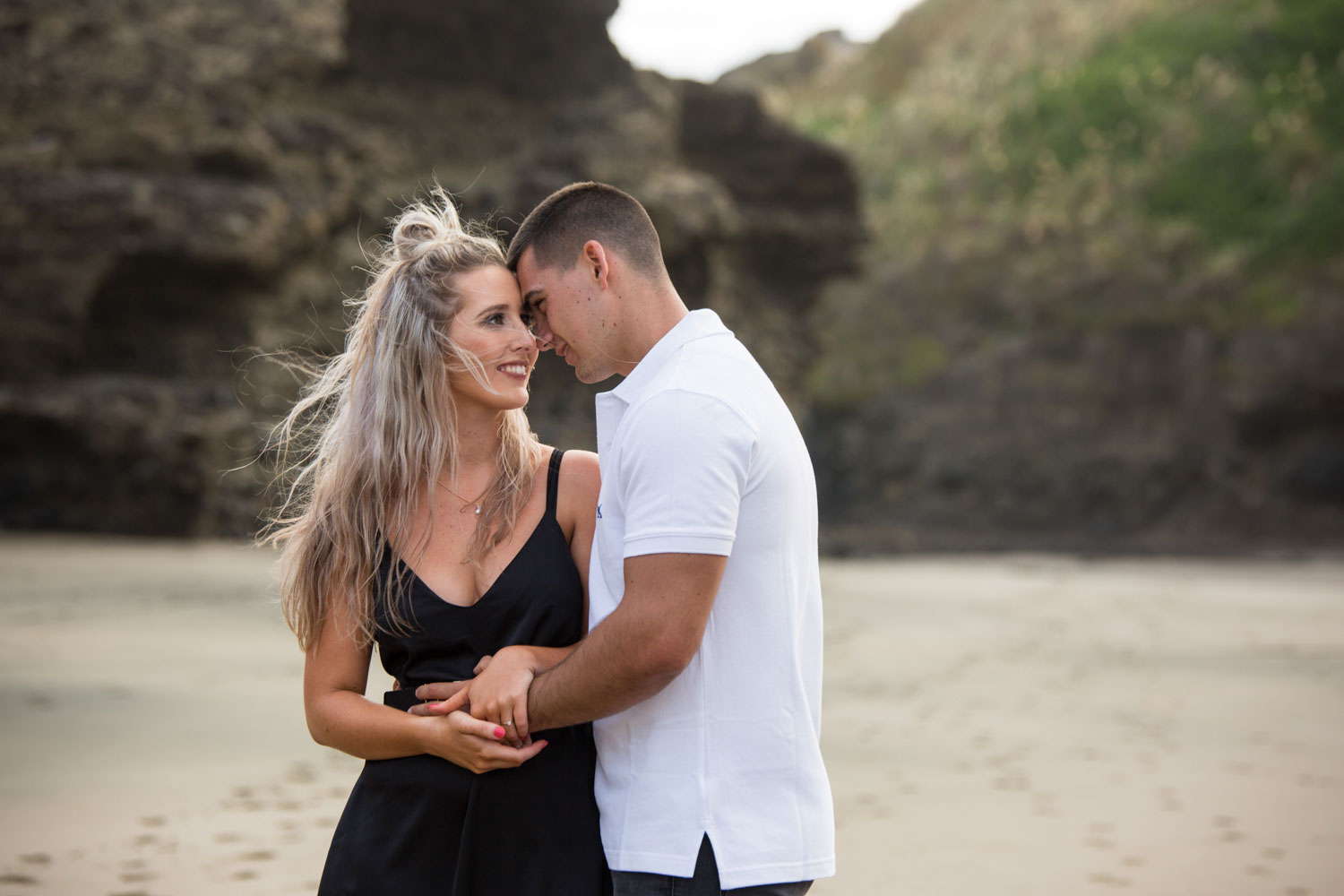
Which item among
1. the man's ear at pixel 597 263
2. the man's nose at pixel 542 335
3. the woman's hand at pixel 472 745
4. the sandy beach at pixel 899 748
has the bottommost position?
the sandy beach at pixel 899 748

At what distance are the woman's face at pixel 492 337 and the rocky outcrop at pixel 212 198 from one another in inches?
400

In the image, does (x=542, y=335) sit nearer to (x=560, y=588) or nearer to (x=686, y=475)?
(x=560, y=588)

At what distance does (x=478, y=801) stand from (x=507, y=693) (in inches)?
10.1

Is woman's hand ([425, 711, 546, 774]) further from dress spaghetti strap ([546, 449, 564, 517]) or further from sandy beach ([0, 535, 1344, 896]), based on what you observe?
sandy beach ([0, 535, 1344, 896])

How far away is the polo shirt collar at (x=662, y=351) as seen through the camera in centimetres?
200

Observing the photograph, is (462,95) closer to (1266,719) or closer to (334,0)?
(334,0)

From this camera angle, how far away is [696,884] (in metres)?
1.82

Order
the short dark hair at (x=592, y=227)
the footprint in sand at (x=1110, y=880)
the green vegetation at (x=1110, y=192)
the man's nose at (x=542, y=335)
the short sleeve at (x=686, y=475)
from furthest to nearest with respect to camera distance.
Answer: the green vegetation at (x=1110, y=192), the footprint in sand at (x=1110, y=880), the man's nose at (x=542, y=335), the short dark hair at (x=592, y=227), the short sleeve at (x=686, y=475)

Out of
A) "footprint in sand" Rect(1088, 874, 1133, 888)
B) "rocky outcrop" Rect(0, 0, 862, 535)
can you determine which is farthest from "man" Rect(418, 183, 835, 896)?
"rocky outcrop" Rect(0, 0, 862, 535)

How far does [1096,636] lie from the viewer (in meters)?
10.8

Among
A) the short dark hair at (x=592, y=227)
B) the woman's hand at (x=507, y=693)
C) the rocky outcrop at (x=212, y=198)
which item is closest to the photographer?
the woman's hand at (x=507, y=693)

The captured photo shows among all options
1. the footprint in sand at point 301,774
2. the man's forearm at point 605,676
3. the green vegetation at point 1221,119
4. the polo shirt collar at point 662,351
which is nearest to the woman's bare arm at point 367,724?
the man's forearm at point 605,676

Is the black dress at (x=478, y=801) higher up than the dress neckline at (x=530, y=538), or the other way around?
the dress neckline at (x=530, y=538)

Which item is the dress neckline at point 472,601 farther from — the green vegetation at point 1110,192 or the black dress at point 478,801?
the green vegetation at point 1110,192
